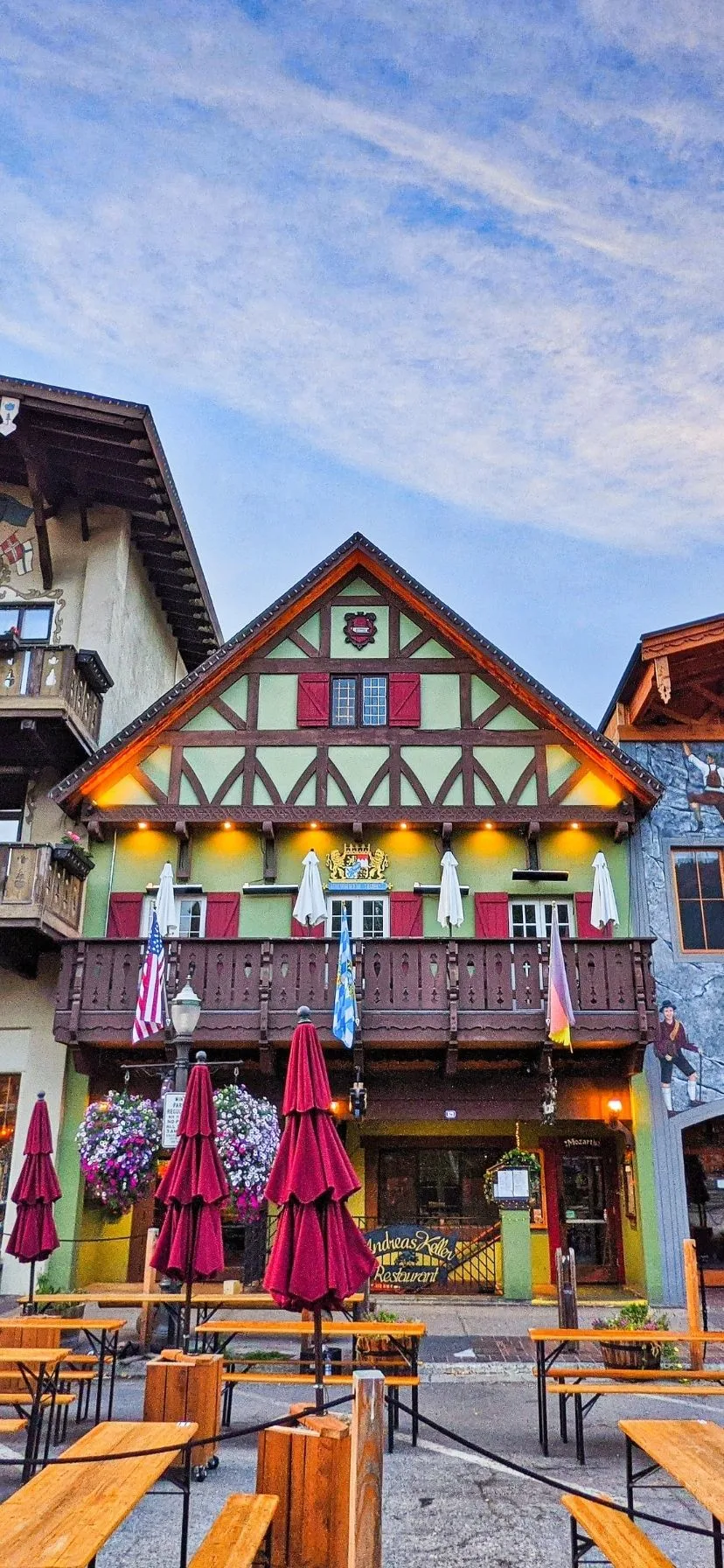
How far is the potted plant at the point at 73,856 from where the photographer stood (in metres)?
18.4

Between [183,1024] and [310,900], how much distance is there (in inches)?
186

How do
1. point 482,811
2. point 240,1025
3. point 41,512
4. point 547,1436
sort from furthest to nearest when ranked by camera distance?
point 41,512 → point 482,811 → point 240,1025 → point 547,1436

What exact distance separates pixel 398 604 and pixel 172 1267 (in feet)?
46.4

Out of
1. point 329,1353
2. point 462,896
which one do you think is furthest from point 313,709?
point 329,1353

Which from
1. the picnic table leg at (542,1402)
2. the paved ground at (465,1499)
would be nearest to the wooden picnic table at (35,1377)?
the paved ground at (465,1499)

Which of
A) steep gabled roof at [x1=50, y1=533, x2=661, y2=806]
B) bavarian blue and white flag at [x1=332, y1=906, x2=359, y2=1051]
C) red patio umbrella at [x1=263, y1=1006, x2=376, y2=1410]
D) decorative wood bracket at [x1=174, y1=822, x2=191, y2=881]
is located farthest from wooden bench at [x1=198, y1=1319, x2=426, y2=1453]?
steep gabled roof at [x1=50, y1=533, x2=661, y2=806]

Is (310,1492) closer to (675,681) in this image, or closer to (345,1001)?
(345,1001)

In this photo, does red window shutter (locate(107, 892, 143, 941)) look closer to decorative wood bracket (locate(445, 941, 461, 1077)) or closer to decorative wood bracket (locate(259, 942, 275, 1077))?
decorative wood bracket (locate(259, 942, 275, 1077))

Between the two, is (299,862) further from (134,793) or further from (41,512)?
(41,512)

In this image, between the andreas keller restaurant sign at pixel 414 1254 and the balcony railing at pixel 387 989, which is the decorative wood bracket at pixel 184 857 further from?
the andreas keller restaurant sign at pixel 414 1254

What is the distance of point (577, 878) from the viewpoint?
19641 mm

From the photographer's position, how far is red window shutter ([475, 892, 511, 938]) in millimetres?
19266

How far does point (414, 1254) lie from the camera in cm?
1625

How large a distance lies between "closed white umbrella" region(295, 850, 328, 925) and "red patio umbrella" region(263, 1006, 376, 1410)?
33.3ft
